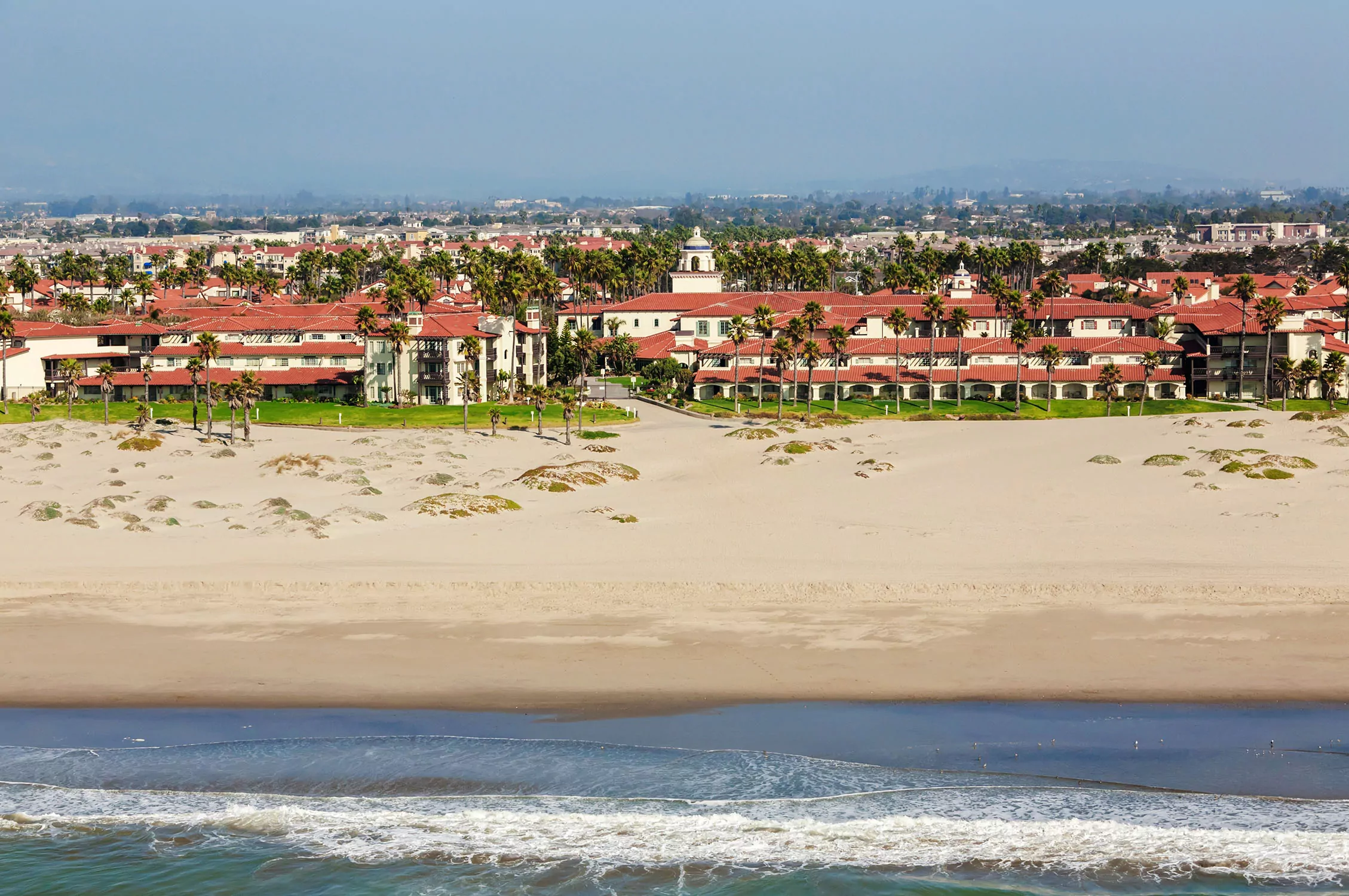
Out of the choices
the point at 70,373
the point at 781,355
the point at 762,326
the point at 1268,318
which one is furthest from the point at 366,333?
the point at 1268,318

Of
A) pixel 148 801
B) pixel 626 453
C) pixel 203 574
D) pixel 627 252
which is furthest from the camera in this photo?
pixel 627 252

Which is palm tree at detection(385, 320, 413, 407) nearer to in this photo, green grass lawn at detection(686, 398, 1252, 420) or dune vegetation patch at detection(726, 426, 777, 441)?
green grass lawn at detection(686, 398, 1252, 420)

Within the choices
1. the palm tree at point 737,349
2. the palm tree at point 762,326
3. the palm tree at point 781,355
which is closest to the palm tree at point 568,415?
the palm tree at point 781,355

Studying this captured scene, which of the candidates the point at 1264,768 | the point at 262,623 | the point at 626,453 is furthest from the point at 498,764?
the point at 626,453

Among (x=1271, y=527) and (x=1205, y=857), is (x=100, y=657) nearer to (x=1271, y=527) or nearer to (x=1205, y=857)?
(x=1205, y=857)

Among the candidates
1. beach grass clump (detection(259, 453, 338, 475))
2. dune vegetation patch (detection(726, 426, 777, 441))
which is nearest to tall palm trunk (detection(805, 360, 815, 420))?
dune vegetation patch (detection(726, 426, 777, 441))

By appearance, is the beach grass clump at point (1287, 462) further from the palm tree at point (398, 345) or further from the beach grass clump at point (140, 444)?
the palm tree at point (398, 345)
